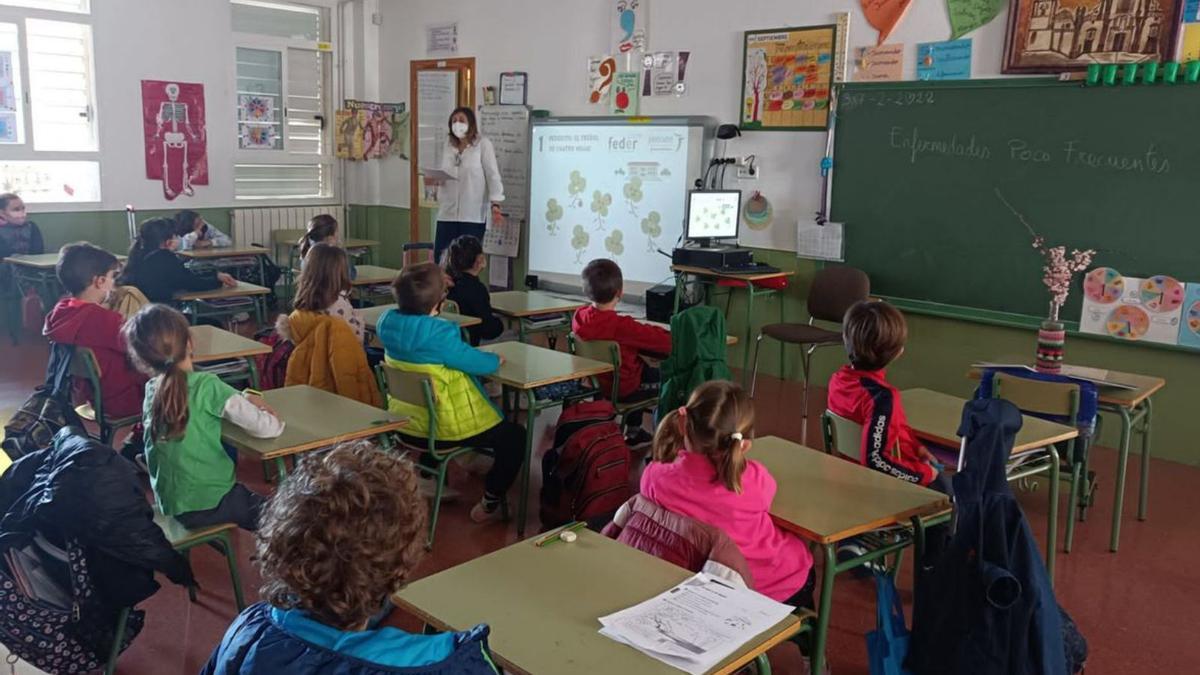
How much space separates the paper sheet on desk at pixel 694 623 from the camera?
142cm

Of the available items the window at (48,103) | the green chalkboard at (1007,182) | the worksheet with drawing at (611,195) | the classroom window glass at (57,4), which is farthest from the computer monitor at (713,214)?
the classroom window glass at (57,4)

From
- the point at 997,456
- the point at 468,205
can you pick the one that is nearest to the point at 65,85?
the point at 468,205

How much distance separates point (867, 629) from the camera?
9.27 ft

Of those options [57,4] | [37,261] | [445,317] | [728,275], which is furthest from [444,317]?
[57,4]

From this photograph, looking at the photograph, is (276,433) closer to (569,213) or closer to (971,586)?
(971,586)

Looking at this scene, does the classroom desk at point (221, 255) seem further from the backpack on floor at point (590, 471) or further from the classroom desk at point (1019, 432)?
the classroom desk at point (1019, 432)

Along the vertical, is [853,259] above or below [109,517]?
above

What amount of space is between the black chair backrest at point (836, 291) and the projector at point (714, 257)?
45 cm

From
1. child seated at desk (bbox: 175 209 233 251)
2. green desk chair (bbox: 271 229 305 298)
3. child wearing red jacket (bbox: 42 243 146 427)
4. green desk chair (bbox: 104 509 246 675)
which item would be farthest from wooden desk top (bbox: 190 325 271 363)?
green desk chair (bbox: 271 229 305 298)

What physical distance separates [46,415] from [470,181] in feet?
13.6

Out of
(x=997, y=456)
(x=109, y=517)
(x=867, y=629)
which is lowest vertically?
(x=867, y=629)

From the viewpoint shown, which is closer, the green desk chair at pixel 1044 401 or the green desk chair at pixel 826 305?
the green desk chair at pixel 1044 401

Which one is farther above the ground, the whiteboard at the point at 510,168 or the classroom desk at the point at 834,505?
the whiteboard at the point at 510,168

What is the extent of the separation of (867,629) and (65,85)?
705cm
